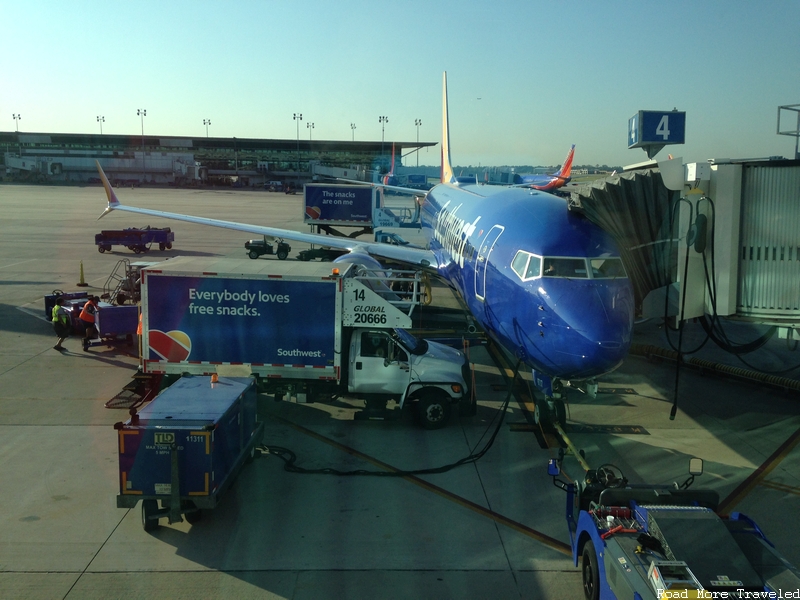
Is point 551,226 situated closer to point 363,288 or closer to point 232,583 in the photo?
point 363,288

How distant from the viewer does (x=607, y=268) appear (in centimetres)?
1296

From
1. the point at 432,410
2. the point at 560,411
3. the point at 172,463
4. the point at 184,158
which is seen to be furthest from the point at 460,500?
the point at 184,158

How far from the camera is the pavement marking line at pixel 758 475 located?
11312 millimetres

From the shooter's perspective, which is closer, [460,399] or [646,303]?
[460,399]

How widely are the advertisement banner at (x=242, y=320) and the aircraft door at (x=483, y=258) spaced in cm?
359

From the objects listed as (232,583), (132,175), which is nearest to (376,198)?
(232,583)

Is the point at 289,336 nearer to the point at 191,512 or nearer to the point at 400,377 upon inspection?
the point at 400,377

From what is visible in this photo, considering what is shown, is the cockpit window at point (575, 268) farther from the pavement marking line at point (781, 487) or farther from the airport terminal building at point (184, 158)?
the airport terminal building at point (184, 158)

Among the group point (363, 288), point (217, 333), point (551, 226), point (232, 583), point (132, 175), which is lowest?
point (232, 583)

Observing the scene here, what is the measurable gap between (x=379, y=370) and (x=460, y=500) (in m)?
4.09

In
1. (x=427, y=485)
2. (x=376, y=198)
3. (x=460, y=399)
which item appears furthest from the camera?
(x=376, y=198)

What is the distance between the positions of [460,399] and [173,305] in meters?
6.77

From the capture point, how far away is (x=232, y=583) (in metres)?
8.80

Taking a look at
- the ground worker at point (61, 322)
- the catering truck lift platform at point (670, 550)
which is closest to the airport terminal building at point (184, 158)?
the ground worker at point (61, 322)
